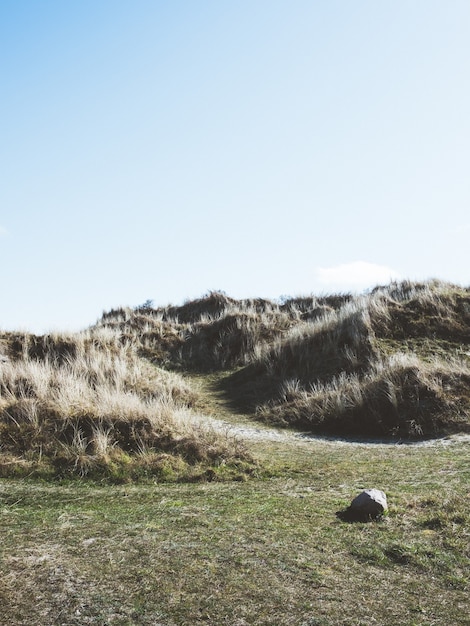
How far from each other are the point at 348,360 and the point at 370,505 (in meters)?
9.29

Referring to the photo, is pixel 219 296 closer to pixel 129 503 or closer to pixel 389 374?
pixel 389 374

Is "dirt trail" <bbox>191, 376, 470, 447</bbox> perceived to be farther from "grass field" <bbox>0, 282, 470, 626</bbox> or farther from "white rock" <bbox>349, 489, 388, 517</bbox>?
"white rock" <bbox>349, 489, 388, 517</bbox>

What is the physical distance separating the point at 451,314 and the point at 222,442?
34.0 ft

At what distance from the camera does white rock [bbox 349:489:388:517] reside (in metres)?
4.63

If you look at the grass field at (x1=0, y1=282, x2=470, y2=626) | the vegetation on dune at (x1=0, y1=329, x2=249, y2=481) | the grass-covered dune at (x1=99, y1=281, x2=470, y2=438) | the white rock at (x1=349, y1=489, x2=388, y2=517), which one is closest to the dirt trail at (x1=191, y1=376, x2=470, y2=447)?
the grass field at (x1=0, y1=282, x2=470, y2=626)

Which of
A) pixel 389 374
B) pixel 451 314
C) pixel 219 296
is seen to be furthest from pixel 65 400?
pixel 219 296

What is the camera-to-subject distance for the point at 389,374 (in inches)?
448

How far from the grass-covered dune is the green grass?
4.51 m

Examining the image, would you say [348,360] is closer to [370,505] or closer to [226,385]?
[226,385]

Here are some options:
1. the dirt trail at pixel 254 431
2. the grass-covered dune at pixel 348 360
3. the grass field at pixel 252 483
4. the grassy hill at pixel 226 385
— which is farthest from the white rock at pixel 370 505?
the grass-covered dune at pixel 348 360

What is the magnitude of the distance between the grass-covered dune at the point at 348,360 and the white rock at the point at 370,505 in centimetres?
545

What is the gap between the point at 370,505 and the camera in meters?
4.63

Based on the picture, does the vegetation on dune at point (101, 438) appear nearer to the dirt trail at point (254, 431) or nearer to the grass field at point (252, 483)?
the grass field at point (252, 483)

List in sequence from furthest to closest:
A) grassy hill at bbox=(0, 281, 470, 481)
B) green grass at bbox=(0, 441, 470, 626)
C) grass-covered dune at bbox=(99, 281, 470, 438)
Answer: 1. grass-covered dune at bbox=(99, 281, 470, 438)
2. grassy hill at bbox=(0, 281, 470, 481)
3. green grass at bbox=(0, 441, 470, 626)
